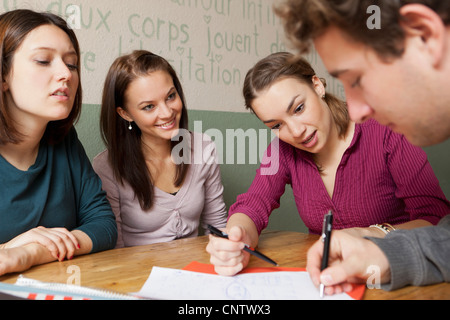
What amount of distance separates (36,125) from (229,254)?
0.66 m

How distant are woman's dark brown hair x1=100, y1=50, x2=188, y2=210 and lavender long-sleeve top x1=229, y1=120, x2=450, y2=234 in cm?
45

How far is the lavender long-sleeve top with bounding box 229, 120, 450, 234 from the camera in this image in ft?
3.46

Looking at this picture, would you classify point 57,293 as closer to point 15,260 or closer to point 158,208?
point 15,260

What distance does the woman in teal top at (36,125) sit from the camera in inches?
39.4

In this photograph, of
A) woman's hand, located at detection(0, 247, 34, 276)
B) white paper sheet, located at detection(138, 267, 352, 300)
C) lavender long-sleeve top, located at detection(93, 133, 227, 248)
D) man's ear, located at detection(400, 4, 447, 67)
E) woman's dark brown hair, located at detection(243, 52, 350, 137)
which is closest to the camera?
man's ear, located at detection(400, 4, 447, 67)

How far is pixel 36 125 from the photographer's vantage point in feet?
3.50

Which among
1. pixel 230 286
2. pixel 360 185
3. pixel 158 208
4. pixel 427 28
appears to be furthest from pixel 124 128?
pixel 427 28

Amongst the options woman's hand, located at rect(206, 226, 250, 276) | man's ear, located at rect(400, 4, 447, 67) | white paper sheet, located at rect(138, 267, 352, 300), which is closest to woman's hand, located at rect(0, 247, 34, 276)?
white paper sheet, located at rect(138, 267, 352, 300)

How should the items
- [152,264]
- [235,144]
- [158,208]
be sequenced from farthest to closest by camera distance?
1. [235,144]
2. [158,208]
3. [152,264]

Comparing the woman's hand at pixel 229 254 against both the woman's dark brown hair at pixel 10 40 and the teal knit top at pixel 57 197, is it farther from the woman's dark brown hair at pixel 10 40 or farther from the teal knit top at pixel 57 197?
the woman's dark brown hair at pixel 10 40

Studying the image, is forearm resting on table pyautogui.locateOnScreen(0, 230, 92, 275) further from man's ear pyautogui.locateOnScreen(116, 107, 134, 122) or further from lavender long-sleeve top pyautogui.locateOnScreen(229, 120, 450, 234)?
man's ear pyautogui.locateOnScreen(116, 107, 134, 122)

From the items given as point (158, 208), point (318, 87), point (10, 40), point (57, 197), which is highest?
point (10, 40)

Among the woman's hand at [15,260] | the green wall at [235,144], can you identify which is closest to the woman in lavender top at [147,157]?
the green wall at [235,144]

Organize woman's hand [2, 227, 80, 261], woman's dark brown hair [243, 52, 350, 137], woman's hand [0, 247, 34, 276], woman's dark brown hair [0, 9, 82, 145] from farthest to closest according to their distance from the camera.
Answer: woman's dark brown hair [243, 52, 350, 137], woman's dark brown hair [0, 9, 82, 145], woman's hand [2, 227, 80, 261], woman's hand [0, 247, 34, 276]
